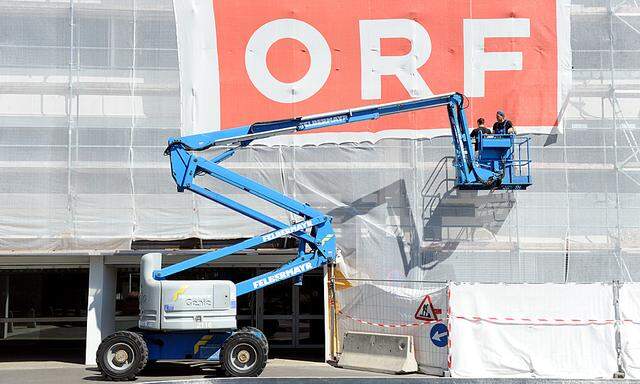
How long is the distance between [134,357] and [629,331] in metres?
8.54

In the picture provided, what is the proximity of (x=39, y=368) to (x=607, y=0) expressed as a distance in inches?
556

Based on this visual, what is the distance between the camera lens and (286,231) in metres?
14.6

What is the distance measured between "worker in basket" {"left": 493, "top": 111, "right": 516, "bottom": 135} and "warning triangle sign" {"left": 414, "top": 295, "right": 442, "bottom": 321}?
3989 mm

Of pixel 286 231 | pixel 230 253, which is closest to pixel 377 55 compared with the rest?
pixel 286 231

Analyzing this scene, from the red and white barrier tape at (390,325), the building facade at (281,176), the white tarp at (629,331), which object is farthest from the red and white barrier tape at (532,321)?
the building facade at (281,176)

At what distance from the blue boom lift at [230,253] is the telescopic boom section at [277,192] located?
2cm

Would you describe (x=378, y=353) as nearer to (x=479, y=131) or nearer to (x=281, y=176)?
(x=281, y=176)

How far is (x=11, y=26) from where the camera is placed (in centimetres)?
1630

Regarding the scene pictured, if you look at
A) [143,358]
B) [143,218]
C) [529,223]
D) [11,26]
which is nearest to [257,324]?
[143,218]

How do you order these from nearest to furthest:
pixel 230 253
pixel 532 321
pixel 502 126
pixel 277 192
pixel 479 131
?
pixel 532 321
pixel 230 253
pixel 277 192
pixel 479 131
pixel 502 126

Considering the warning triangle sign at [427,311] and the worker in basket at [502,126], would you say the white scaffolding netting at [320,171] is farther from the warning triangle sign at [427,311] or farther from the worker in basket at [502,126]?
the warning triangle sign at [427,311]

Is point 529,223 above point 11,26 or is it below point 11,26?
below

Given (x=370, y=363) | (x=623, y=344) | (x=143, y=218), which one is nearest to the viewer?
(x=623, y=344)

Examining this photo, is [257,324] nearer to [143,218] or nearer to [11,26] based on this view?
[143,218]
